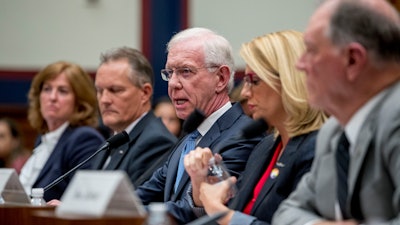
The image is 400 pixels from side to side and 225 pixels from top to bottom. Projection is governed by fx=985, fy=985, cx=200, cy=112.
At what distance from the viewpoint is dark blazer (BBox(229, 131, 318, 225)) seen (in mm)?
2834

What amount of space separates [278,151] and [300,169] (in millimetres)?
215

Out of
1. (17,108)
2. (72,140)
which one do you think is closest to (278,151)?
(72,140)

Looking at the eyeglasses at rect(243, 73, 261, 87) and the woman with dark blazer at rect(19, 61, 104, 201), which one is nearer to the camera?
the eyeglasses at rect(243, 73, 261, 87)

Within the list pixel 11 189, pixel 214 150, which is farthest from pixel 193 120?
pixel 11 189

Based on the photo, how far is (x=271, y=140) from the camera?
3.14m

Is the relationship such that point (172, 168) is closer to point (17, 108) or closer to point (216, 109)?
point (216, 109)

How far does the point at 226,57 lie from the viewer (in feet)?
12.5

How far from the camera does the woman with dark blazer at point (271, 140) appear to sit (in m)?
2.86

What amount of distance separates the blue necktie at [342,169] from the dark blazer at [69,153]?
2505 millimetres

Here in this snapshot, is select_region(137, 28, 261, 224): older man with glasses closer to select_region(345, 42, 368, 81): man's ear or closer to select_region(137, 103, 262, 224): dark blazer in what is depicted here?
select_region(137, 103, 262, 224): dark blazer

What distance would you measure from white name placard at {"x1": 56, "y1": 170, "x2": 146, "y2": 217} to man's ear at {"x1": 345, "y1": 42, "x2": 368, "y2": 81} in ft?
1.83

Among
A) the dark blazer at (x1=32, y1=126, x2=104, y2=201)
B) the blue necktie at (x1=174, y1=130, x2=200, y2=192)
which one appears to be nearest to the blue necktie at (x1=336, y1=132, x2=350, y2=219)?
the blue necktie at (x1=174, y1=130, x2=200, y2=192)

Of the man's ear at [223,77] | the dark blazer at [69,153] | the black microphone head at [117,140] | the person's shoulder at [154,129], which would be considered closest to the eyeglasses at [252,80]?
the man's ear at [223,77]

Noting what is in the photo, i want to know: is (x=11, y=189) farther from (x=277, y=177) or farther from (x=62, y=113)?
(x=62, y=113)
